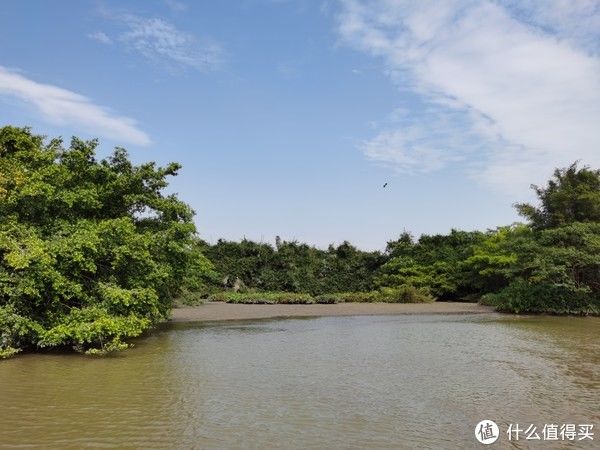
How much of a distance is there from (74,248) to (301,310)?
1429cm

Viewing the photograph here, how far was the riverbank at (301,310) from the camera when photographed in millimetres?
20394

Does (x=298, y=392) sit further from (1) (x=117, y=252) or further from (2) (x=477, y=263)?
(2) (x=477, y=263)

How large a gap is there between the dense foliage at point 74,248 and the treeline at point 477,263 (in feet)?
39.3

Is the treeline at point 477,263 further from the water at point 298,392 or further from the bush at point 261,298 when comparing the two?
the water at point 298,392

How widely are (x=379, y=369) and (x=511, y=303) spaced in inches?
561

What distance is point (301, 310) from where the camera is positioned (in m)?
23.6

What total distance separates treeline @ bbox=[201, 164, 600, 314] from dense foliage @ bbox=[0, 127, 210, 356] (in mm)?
11979

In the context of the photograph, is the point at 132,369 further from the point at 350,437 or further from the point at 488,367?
the point at 488,367

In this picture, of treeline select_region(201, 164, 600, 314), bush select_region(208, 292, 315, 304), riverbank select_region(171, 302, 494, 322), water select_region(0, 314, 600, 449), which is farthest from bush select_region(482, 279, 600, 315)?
bush select_region(208, 292, 315, 304)

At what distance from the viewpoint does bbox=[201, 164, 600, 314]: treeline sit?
2048 cm

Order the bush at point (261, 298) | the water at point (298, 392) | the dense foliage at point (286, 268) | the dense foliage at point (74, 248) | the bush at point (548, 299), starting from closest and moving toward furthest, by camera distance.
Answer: the water at point (298, 392), the dense foliage at point (74, 248), the bush at point (548, 299), the bush at point (261, 298), the dense foliage at point (286, 268)

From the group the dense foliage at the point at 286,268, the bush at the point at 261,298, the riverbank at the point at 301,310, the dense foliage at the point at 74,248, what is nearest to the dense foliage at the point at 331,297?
the bush at the point at 261,298

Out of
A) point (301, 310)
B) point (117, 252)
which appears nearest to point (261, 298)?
point (301, 310)

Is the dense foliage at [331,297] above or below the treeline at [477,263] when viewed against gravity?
below
